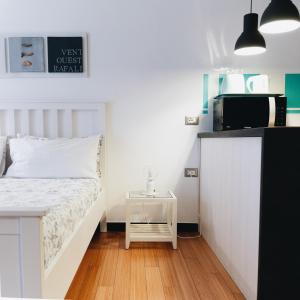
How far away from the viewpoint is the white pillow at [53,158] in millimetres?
1989

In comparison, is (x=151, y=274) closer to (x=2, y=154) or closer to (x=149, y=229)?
(x=149, y=229)

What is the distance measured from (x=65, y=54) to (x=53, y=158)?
94cm

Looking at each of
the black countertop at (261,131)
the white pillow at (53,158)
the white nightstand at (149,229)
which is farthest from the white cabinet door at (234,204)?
the white pillow at (53,158)

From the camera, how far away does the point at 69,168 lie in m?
2.01

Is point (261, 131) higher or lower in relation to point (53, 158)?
higher

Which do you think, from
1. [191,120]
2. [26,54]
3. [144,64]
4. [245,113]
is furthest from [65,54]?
[245,113]

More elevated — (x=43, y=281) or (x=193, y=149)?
(x=193, y=149)

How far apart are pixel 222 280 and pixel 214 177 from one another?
69cm

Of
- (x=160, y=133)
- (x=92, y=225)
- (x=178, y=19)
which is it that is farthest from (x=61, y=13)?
(x=92, y=225)

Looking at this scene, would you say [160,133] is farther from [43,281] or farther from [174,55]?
[43,281]

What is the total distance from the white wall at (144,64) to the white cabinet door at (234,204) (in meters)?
0.41

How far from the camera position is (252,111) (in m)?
2.03

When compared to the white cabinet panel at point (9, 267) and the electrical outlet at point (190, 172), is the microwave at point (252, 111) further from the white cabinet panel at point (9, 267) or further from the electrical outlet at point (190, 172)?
the white cabinet panel at point (9, 267)

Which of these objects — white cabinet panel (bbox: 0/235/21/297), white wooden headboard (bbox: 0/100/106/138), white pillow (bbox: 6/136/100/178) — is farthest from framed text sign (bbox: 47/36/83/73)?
white cabinet panel (bbox: 0/235/21/297)
